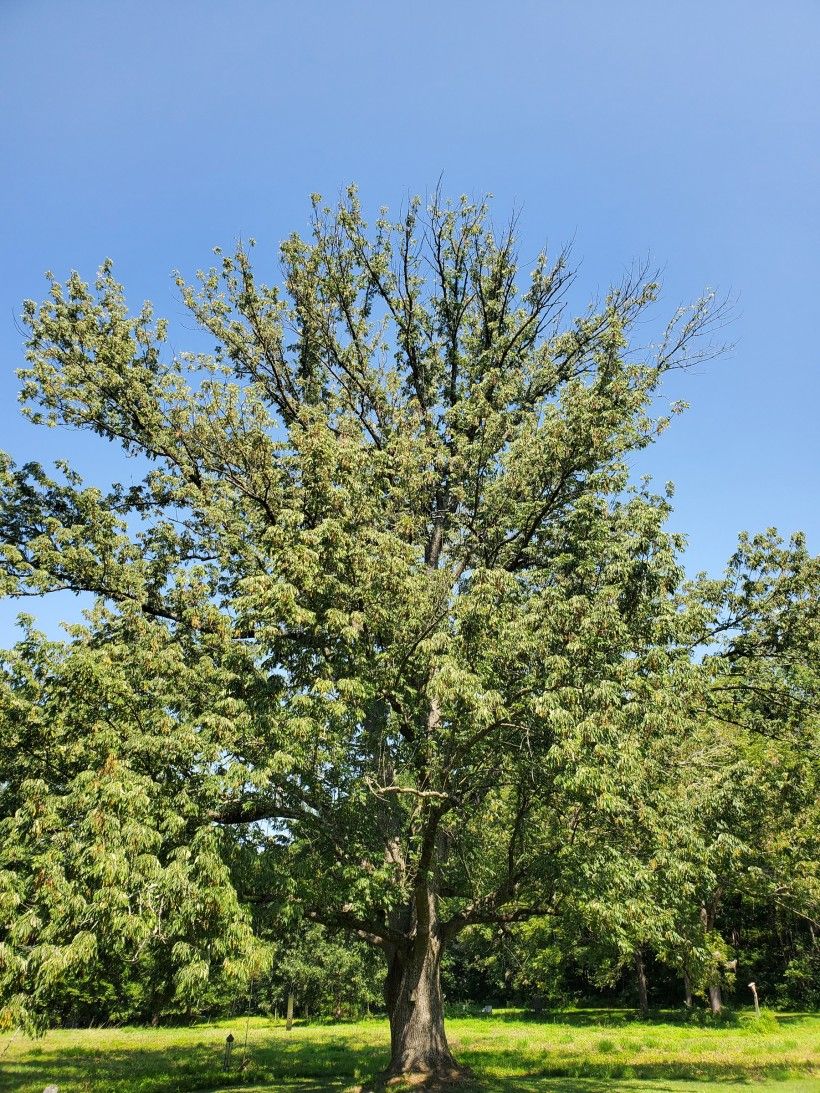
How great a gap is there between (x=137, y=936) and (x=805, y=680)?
13530 millimetres

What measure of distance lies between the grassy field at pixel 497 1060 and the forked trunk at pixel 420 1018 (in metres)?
0.75

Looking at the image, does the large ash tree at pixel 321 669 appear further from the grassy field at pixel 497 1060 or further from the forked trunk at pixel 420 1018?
the grassy field at pixel 497 1060

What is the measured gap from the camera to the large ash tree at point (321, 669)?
939 centimetres

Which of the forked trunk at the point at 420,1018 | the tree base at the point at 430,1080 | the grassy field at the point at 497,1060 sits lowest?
the grassy field at the point at 497,1060

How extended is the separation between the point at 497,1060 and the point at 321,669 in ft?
46.4

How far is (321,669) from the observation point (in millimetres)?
11320

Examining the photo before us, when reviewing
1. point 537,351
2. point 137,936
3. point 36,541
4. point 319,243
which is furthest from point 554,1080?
point 319,243

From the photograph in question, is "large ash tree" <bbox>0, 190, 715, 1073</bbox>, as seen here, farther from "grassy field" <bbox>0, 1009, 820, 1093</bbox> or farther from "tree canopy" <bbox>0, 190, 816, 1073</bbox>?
"grassy field" <bbox>0, 1009, 820, 1093</bbox>

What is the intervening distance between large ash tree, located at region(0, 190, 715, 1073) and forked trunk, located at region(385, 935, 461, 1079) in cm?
6

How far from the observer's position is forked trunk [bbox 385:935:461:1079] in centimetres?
1332

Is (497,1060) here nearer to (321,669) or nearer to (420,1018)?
(420,1018)

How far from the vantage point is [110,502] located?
15.1 metres

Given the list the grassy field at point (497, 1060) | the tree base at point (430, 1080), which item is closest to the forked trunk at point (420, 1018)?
the tree base at point (430, 1080)

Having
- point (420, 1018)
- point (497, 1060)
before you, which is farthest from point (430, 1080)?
point (497, 1060)
